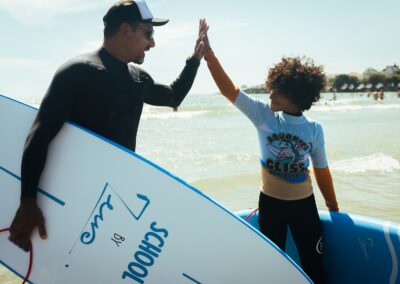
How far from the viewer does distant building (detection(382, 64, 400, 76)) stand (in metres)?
89.3

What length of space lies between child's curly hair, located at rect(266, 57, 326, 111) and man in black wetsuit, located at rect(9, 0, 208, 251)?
0.71 meters

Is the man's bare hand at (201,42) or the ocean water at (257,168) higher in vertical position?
the man's bare hand at (201,42)

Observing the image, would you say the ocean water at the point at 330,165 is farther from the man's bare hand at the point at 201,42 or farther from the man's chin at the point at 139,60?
the man's chin at the point at 139,60

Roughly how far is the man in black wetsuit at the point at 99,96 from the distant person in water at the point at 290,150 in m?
0.58

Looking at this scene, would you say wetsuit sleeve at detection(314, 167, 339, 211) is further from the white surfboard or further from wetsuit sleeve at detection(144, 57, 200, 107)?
wetsuit sleeve at detection(144, 57, 200, 107)

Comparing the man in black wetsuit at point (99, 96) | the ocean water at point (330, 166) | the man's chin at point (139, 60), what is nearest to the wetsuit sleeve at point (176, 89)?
the man in black wetsuit at point (99, 96)

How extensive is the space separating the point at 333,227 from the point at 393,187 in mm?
3792

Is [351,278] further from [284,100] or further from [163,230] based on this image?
[163,230]

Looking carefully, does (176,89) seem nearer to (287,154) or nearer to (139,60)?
(139,60)

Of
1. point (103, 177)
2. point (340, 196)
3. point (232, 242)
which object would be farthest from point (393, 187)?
point (103, 177)

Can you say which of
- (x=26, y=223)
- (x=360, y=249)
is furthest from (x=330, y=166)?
(x=26, y=223)

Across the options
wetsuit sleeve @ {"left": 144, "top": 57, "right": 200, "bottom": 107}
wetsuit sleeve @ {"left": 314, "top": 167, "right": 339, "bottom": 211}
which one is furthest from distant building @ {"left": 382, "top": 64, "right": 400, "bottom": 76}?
wetsuit sleeve @ {"left": 144, "top": 57, "right": 200, "bottom": 107}

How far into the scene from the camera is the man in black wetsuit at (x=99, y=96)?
4.67ft

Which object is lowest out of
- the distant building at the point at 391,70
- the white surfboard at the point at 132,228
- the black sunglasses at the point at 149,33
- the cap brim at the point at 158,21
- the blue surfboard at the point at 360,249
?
the blue surfboard at the point at 360,249
